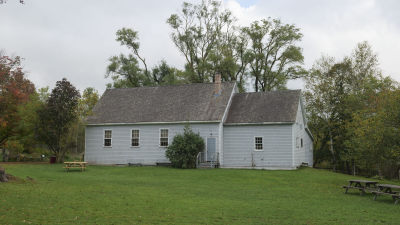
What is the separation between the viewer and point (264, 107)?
2891 centimetres

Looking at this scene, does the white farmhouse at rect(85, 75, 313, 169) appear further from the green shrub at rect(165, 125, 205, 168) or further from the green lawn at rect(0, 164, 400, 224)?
the green lawn at rect(0, 164, 400, 224)

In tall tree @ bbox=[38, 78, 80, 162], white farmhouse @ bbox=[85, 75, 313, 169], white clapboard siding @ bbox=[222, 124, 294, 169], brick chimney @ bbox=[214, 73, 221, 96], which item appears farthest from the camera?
brick chimney @ bbox=[214, 73, 221, 96]

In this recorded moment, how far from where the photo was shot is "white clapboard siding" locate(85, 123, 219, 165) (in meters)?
28.9

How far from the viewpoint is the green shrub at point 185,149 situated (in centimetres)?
2647

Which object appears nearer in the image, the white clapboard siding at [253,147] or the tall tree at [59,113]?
the white clapboard siding at [253,147]

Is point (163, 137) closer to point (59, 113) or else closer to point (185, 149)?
point (185, 149)

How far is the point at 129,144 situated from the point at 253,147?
10.1 meters

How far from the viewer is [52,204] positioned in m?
10.8

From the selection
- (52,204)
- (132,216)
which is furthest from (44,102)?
(132,216)

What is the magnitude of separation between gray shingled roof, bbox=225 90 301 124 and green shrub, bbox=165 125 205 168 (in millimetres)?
3297

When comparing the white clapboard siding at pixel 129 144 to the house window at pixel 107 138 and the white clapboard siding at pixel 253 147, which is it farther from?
the white clapboard siding at pixel 253 147

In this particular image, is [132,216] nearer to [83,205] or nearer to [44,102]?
[83,205]

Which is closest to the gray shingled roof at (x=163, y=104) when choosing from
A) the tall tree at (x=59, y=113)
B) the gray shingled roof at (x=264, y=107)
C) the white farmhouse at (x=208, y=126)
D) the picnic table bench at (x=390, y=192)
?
the white farmhouse at (x=208, y=126)

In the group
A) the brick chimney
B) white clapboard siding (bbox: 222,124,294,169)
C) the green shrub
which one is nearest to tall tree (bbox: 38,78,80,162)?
the green shrub
